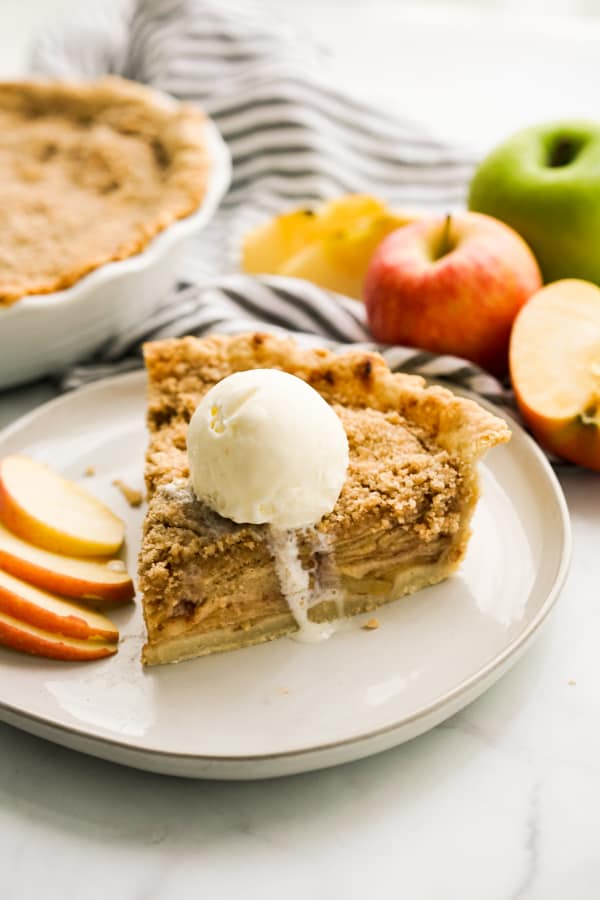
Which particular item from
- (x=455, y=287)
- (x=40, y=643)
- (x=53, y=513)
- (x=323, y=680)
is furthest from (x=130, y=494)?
(x=455, y=287)

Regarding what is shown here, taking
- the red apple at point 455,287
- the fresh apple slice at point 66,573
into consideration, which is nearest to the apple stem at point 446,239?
the red apple at point 455,287

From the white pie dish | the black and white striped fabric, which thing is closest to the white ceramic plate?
the white pie dish

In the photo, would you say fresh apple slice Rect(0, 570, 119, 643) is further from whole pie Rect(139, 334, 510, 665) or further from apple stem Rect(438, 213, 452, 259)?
apple stem Rect(438, 213, 452, 259)

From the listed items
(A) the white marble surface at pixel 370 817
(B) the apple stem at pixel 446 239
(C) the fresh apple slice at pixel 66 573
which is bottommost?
(A) the white marble surface at pixel 370 817

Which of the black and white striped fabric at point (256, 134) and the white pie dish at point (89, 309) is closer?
the white pie dish at point (89, 309)

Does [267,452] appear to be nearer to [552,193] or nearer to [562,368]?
[562,368]

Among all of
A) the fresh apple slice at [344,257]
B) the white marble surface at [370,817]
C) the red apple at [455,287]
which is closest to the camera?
the white marble surface at [370,817]

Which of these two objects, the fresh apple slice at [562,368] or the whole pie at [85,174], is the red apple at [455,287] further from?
the whole pie at [85,174]
